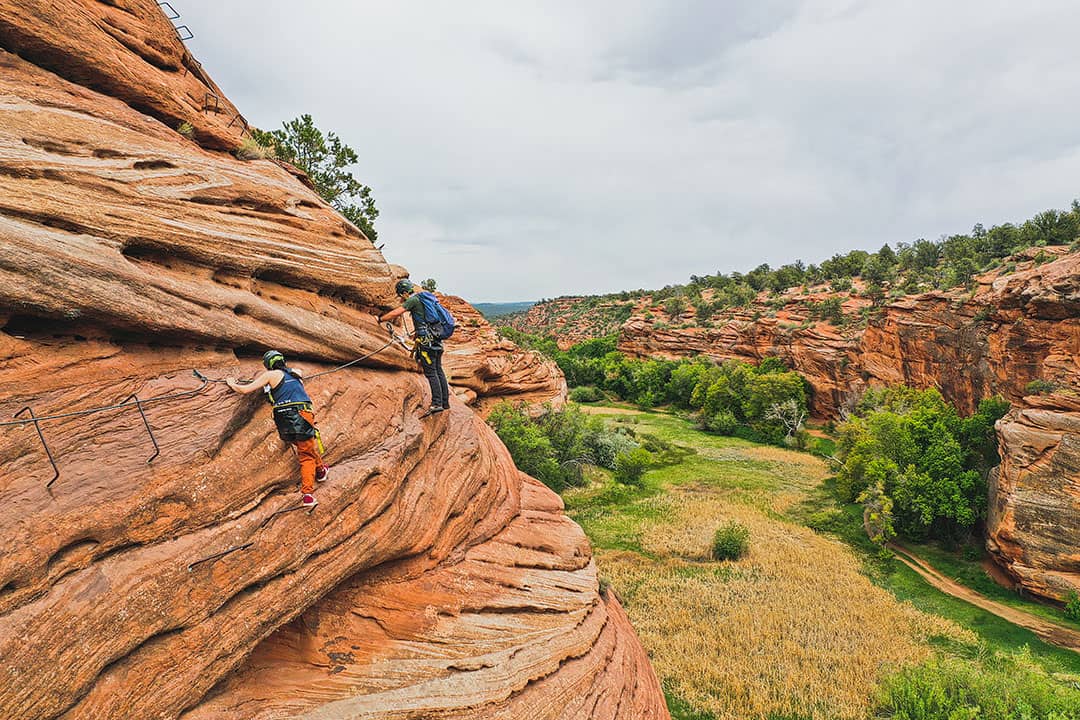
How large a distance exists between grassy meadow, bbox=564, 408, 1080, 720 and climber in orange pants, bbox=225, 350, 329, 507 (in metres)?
10.1

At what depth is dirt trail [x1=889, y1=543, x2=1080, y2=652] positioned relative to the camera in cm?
1834

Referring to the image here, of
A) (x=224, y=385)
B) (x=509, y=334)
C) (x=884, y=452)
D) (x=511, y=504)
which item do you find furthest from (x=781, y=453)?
(x=224, y=385)

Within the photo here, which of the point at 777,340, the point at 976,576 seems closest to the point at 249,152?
the point at 976,576

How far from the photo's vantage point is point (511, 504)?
12.5m

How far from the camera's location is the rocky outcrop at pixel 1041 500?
20.3m

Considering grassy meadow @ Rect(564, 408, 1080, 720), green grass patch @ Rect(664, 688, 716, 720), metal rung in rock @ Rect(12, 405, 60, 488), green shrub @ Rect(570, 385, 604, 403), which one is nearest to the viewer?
metal rung in rock @ Rect(12, 405, 60, 488)

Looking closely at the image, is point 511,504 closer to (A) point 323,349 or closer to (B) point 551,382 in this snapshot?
(A) point 323,349

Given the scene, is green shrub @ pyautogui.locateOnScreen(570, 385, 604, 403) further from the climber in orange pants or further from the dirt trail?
the climber in orange pants

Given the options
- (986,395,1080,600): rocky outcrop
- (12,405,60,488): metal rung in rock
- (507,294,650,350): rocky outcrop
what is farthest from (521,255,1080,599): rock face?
(507,294,650,350): rocky outcrop

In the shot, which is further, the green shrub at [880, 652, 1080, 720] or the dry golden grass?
the dry golden grass

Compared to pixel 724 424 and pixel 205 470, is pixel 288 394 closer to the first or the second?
pixel 205 470

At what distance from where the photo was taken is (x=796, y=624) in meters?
18.8

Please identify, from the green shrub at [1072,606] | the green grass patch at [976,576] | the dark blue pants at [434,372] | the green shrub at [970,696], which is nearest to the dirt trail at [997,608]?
the green grass patch at [976,576]

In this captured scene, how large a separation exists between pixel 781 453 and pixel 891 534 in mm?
22873
